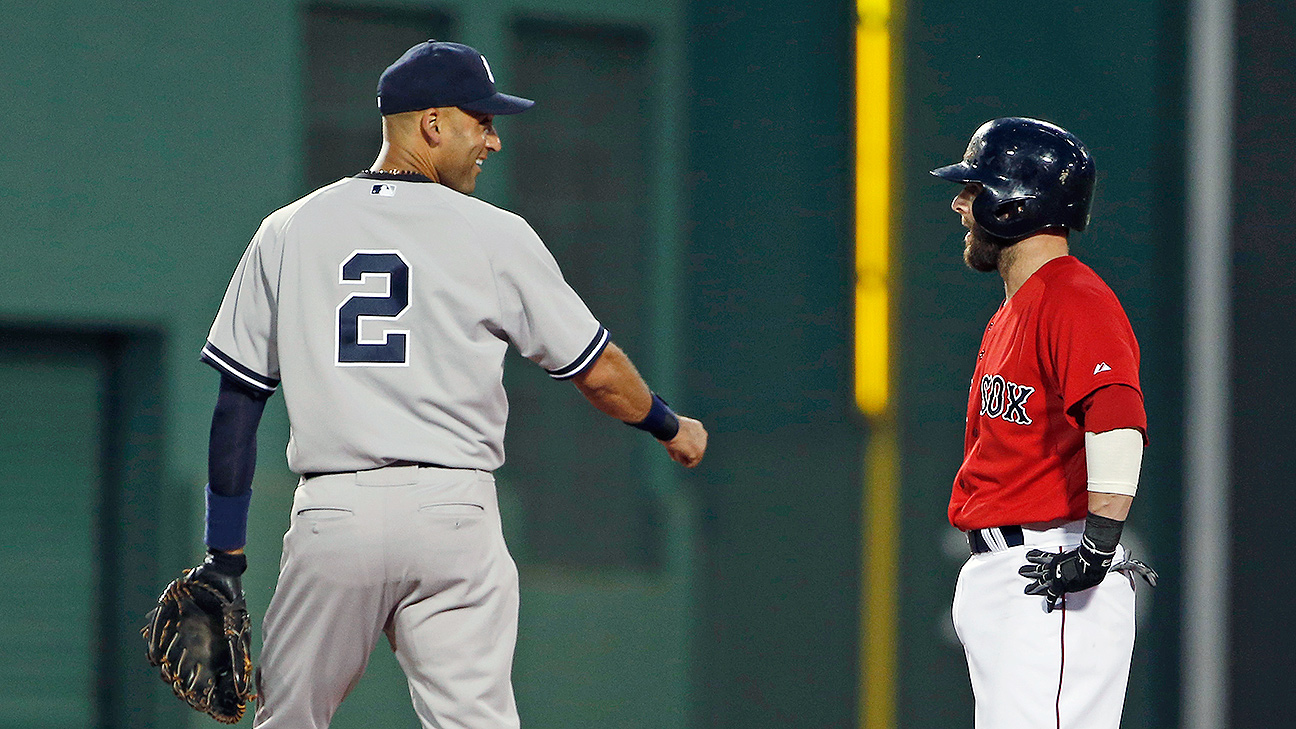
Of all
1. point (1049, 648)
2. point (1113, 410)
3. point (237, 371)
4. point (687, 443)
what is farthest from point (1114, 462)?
point (237, 371)

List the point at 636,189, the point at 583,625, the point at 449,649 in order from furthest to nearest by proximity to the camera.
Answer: the point at 636,189 < the point at 583,625 < the point at 449,649

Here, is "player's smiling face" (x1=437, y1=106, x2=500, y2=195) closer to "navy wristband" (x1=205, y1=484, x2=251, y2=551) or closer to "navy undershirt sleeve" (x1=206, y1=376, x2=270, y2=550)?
"navy undershirt sleeve" (x1=206, y1=376, x2=270, y2=550)

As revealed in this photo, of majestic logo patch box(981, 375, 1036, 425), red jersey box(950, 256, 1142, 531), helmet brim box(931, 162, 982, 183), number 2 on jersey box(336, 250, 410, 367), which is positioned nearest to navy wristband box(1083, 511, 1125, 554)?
red jersey box(950, 256, 1142, 531)

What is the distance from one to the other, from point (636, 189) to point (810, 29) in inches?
56.8

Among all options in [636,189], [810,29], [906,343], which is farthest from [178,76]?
[906,343]

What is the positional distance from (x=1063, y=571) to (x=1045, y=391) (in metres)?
0.41

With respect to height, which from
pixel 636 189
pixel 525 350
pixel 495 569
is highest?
A: pixel 636 189

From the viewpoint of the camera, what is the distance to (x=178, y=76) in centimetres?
892

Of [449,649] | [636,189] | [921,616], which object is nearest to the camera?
[449,649]

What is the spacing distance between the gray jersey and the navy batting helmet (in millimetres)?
1036

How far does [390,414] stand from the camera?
356 centimetres

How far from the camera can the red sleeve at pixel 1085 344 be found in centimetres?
356

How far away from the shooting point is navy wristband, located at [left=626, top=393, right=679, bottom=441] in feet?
12.9

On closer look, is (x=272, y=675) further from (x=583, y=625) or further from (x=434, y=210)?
(x=583, y=625)
